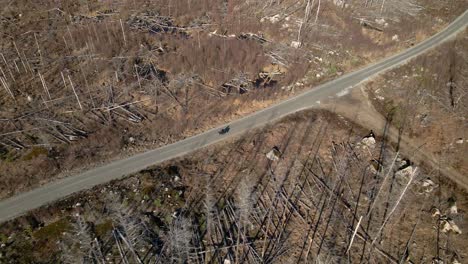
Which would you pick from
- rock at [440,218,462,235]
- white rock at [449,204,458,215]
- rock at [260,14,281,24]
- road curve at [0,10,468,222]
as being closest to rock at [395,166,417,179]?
white rock at [449,204,458,215]

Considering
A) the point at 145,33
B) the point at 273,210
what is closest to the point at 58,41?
the point at 145,33

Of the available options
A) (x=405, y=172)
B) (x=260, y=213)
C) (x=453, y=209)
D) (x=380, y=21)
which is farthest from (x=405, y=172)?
(x=380, y=21)

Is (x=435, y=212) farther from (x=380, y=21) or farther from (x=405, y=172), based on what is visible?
(x=380, y=21)

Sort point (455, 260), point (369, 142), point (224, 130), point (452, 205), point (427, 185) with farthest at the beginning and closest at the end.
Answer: point (224, 130), point (369, 142), point (427, 185), point (452, 205), point (455, 260)

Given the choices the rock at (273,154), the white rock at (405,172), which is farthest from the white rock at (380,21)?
the rock at (273,154)

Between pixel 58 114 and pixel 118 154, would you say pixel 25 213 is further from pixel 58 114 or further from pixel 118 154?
pixel 58 114

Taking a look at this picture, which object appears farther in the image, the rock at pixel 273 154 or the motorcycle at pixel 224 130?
the motorcycle at pixel 224 130

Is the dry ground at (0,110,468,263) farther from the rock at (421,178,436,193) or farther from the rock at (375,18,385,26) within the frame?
the rock at (375,18,385,26)

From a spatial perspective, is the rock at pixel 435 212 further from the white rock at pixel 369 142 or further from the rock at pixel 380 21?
the rock at pixel 380 21

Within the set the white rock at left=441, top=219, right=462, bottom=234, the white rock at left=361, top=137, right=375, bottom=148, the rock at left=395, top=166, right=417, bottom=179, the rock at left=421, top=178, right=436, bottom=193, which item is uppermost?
the white rock at left=361, top=137, right=375, bottom=148
